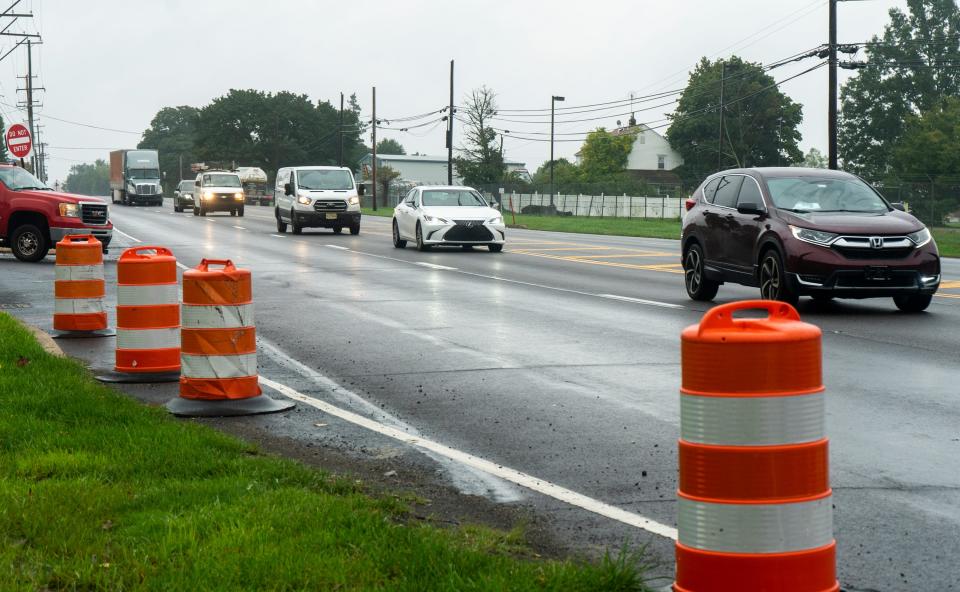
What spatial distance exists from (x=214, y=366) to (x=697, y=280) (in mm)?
9348

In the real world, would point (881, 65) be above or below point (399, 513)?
above

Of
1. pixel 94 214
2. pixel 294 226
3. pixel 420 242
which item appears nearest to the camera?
pixel 94 214

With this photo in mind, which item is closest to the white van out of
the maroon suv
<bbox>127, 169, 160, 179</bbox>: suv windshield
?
the maroon suv

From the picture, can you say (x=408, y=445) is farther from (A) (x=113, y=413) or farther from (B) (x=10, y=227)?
(B) (x=10, y=227)

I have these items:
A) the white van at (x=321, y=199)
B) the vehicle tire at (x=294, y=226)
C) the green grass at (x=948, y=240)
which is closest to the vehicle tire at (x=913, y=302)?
the green grass at (x=948, y=240)

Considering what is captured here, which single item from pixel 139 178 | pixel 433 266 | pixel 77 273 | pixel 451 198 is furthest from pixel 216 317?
pixel 139 178

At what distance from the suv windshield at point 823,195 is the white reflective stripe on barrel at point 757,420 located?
11549 millimetres

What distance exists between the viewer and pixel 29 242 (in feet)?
84.9

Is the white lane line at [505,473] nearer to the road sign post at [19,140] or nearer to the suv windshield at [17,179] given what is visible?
the suv windshield at [17,179]

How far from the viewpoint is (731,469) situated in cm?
409

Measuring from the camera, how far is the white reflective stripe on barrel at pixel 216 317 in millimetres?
8891

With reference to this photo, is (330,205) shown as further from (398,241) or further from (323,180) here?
(398,241)

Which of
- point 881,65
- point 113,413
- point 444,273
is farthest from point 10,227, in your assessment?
point 881,65

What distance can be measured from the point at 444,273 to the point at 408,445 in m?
14.5
